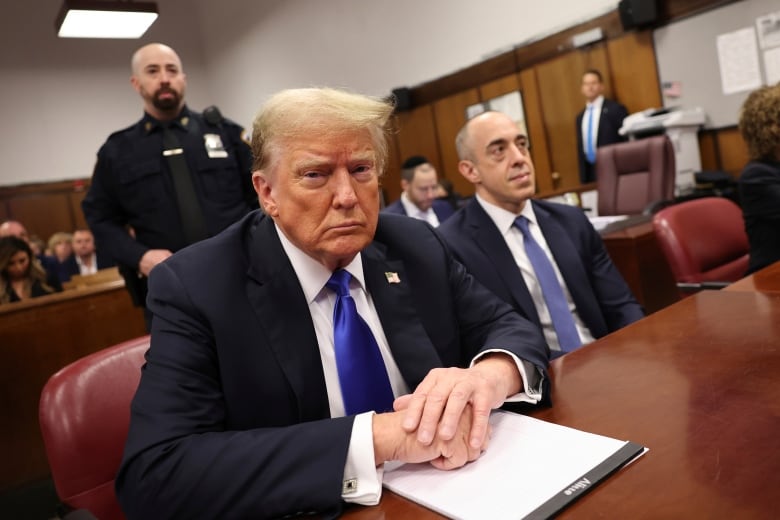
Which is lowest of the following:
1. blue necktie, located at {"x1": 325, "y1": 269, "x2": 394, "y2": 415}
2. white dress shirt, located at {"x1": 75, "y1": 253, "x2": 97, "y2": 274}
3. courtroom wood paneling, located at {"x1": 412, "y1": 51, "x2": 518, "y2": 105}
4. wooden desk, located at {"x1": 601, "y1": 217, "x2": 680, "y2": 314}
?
wooden desk, located at {"x1": 601, "y1": 217, "x2": 680, "y2": 314}

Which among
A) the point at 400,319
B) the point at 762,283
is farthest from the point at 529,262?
the point at 400,319

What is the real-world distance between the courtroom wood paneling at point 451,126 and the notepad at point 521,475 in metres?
7.96

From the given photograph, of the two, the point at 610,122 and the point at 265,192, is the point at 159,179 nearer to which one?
the point at 265,192

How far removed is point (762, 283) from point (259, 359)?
1.38 m

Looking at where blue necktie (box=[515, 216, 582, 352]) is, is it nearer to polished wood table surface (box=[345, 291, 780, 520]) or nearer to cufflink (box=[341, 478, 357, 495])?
polished wood table surface (box=[345, 291, 780, 520])

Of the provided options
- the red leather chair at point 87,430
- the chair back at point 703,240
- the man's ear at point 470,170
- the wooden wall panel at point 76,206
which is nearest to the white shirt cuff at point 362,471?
the red leather chair at point 87,430

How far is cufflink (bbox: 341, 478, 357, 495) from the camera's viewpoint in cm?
88

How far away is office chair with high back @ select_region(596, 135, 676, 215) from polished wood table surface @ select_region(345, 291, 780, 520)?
381cm

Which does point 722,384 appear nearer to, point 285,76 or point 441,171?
point 441,171

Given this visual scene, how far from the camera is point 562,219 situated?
240 centimetres

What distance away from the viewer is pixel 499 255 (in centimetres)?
223

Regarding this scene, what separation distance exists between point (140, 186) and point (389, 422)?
219cm

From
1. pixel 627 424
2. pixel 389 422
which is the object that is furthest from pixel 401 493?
pixel 627 424

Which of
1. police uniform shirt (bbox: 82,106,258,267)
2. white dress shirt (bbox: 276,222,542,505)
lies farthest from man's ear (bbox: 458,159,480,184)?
white dress shirt (bbox: 276,222,542,505)
